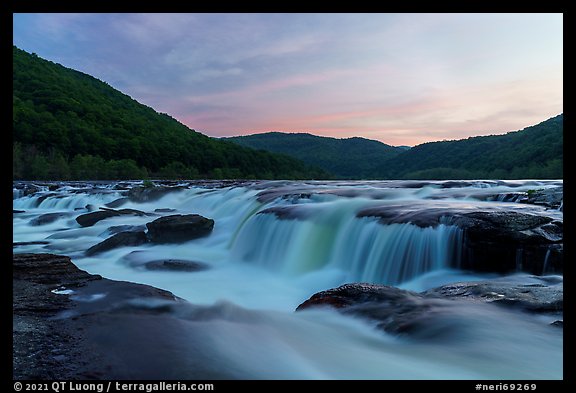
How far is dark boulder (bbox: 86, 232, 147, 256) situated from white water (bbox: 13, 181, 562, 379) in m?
0.27

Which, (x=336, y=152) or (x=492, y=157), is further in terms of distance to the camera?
(x=336, y=152)

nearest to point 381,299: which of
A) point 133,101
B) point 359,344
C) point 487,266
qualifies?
point 359,344

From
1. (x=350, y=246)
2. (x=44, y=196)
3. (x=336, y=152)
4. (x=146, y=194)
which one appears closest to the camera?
(x=350, y=246)

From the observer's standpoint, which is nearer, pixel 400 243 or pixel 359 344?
pixel 359 344

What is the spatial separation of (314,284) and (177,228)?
20.9ft

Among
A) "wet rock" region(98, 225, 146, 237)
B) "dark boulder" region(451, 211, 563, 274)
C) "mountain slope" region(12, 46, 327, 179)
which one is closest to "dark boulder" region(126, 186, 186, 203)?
"wet rock" region(98, 225, 146, 237)

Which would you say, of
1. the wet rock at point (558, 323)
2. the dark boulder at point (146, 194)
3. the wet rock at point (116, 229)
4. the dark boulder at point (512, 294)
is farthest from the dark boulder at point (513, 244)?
the dark boulder at point (146, 194)

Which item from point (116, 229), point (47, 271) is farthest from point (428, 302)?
point (116, 229)

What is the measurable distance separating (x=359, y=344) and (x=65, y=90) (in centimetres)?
10217

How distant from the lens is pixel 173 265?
403 inches

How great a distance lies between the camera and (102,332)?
4.12m

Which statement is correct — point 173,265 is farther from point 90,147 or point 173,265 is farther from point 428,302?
point 90,147

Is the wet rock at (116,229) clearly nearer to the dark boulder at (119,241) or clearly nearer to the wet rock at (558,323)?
the dark boulder at (119,241)
